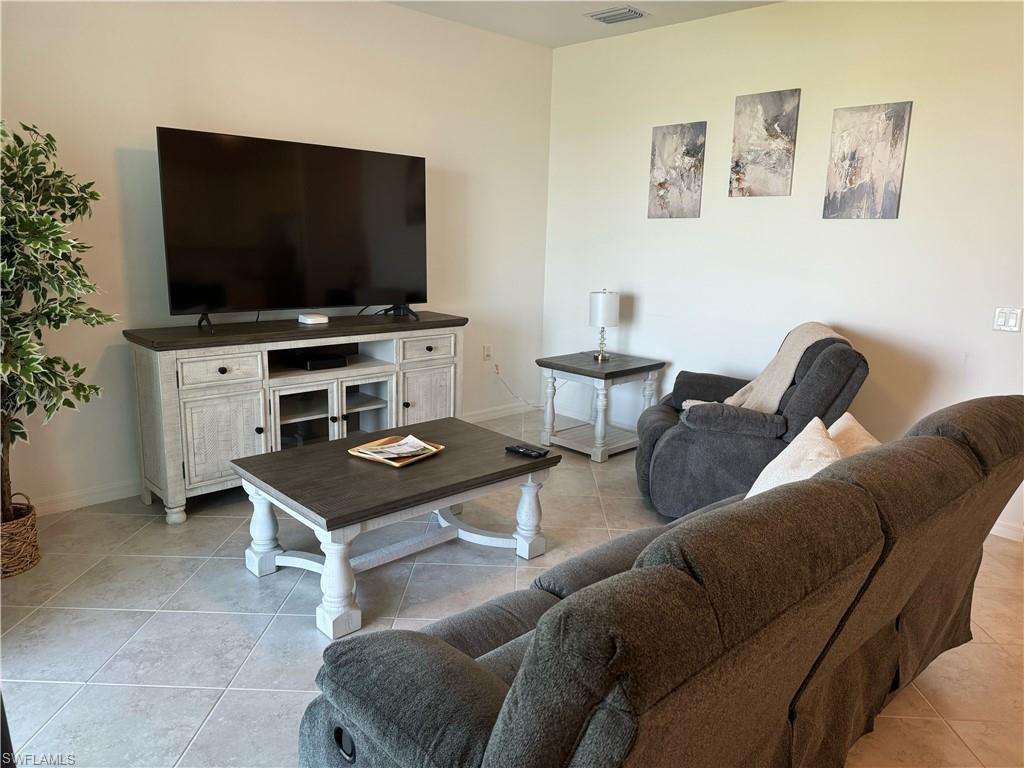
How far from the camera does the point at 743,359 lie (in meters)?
4.30

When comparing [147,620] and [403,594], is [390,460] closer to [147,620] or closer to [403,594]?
[403,594]

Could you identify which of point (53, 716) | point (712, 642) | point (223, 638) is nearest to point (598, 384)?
point (223, 638)

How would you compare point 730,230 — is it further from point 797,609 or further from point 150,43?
point 797,609

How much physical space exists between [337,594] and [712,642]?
1.76 m

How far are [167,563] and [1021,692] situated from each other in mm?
3069

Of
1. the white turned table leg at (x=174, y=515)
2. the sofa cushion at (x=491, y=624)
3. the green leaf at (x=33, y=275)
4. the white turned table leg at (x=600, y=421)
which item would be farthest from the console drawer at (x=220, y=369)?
the sofa cushion at (x=491, y=624)

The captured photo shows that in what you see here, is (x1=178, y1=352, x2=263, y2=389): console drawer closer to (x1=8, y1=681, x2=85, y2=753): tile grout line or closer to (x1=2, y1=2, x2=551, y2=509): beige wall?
(x1=2, y1=2, x2=551, y2=509): beige wall

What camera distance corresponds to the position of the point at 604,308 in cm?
455

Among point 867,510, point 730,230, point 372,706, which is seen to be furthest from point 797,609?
point 730,230

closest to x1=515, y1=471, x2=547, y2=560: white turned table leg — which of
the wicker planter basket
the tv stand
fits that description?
the tv stand

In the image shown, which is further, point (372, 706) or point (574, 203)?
point (574, 203)

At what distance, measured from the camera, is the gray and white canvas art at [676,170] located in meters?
4.34

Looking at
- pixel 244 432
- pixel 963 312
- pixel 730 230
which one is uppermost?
pixel 730 230

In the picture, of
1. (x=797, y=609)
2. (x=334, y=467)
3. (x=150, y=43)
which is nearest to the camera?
(x=797, y=609)
